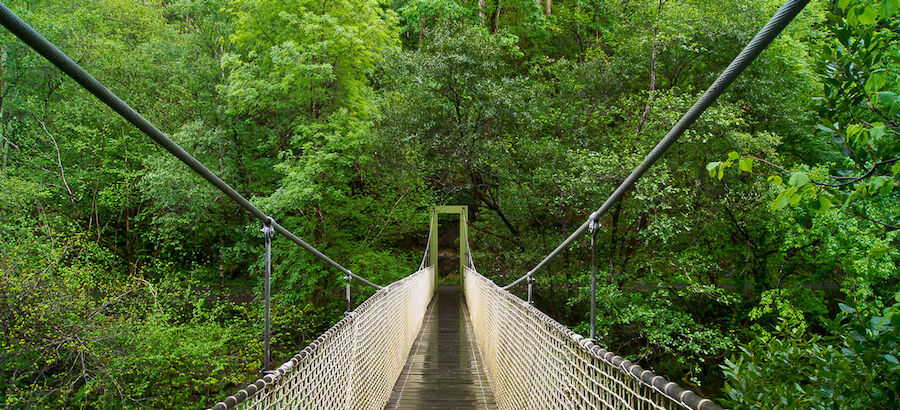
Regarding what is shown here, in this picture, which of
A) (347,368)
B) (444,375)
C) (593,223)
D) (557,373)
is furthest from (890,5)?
(444,375)

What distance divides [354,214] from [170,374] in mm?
3428

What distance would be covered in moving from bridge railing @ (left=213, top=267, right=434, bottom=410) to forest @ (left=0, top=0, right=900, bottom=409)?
10.5ft

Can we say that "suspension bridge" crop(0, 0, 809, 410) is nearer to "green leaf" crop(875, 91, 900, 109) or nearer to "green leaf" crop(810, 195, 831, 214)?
"green leaf" crop(810, 195, 831, 214)

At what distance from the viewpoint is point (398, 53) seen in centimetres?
766

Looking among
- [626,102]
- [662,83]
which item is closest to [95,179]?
[626,102]

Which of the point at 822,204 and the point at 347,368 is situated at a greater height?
the point at 822,204

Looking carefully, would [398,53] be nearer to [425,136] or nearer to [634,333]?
[425,136]

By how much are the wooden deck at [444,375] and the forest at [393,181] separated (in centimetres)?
191

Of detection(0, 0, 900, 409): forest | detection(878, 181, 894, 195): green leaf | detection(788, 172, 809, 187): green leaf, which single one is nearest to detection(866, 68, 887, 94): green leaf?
detection(878, 181, 894, 195): green leaf

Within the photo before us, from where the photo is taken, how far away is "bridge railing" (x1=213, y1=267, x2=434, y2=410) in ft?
4.56

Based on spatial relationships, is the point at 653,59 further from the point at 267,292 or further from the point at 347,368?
the point at 267,292

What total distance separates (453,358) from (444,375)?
582 mm

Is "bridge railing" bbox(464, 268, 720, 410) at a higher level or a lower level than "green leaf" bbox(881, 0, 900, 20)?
lower

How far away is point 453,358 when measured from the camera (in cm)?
437
